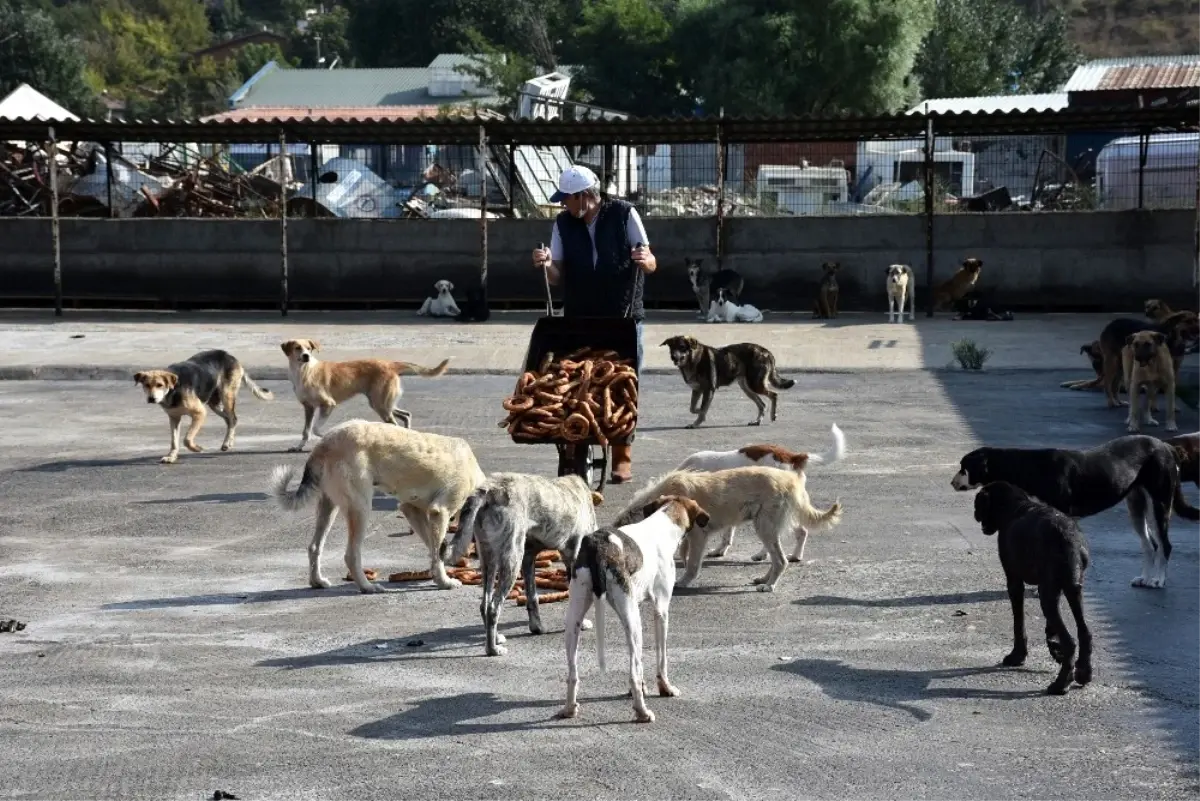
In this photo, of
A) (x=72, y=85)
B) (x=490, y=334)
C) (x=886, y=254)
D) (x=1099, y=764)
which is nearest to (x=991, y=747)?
(x=1099, y=764)

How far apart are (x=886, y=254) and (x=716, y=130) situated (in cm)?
317

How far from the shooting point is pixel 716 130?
2628cm

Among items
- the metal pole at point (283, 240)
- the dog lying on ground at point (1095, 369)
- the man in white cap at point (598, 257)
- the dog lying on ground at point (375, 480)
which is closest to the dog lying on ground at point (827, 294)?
the dog lying on ground at point (1095, 369)

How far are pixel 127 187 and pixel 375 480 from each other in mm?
22432

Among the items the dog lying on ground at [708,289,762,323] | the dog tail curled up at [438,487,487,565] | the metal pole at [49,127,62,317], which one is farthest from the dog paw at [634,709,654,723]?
the metal pole at [49,127,62,317]

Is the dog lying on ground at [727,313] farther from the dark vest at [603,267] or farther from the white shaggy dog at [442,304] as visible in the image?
the dark vest at [603,267]

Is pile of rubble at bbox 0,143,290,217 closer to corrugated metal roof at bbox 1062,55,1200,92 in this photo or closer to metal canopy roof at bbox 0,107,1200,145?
metal canopy roof at bbox 0,107,1200,145

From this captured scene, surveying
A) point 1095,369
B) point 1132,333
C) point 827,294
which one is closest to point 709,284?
point 827,294

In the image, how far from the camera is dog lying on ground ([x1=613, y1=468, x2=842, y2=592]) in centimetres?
1014

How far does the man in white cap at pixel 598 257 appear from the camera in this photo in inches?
468

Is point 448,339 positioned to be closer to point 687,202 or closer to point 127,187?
point 687,202

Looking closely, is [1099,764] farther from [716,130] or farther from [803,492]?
[716,130]

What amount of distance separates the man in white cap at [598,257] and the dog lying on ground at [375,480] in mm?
2067

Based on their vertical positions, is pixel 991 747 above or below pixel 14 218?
below
